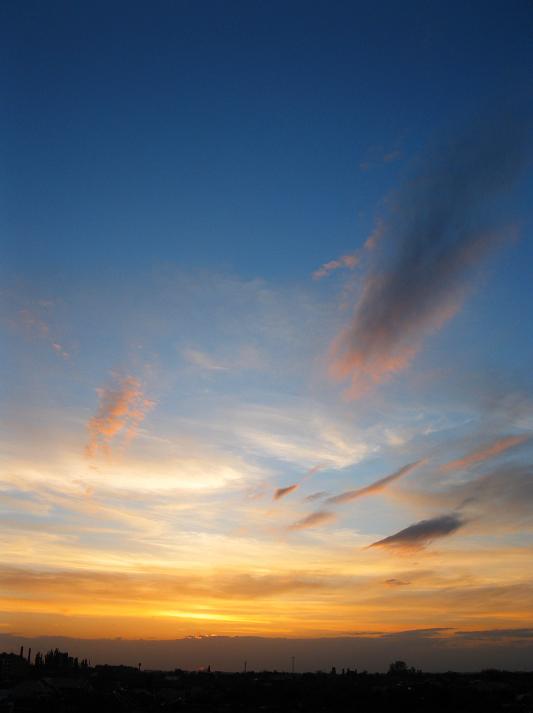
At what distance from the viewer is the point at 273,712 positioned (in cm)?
5772

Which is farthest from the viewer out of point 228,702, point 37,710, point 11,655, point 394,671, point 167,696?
point 394,671

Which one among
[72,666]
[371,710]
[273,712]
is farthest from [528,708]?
[72,666]

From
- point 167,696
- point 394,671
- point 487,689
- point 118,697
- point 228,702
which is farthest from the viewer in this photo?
point 394,671

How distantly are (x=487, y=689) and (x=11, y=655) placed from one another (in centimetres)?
11732

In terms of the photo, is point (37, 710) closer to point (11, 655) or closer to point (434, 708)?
point (434, 708)

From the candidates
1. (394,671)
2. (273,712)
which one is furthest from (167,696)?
(394,671)

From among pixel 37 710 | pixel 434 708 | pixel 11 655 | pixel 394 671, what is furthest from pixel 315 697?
pixel 394 671

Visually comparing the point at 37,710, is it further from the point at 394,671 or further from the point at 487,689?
the point at 394,671

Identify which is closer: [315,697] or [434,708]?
[434,708]

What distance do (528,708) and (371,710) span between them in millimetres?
15020

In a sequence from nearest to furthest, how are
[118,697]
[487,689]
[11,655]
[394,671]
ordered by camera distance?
[118,697] → [487,689] → [11,655] → [394,671]

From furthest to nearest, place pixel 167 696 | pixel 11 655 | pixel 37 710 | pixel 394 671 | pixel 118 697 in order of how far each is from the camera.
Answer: pixel 394 671 → pixel 11 655 → pixel 167 696 → pixel 118 697 → pixel 37 710

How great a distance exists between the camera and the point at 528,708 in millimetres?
58906

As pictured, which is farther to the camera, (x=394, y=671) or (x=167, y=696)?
(x=394, y=671)
